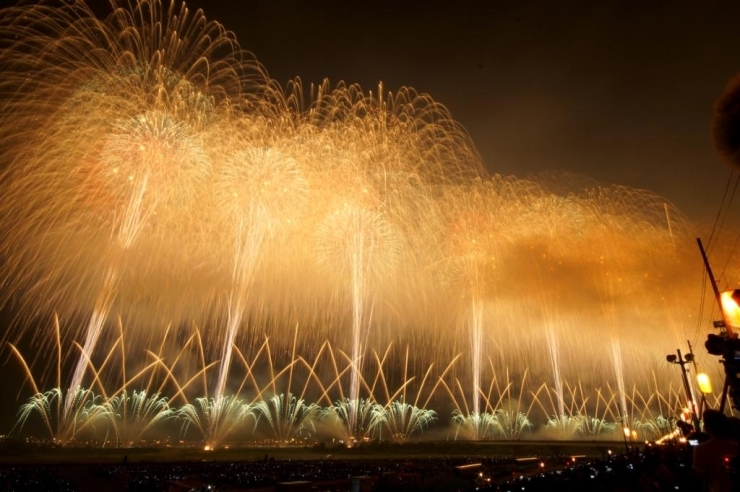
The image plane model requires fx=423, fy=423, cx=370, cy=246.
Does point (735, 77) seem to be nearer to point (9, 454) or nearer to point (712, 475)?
point (712, 475)

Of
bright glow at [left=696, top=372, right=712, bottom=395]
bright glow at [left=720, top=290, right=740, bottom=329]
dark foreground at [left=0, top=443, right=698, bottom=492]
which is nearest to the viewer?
bright glow at [left=720, top=290, right=740, bottom=329]

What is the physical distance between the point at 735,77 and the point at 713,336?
12.7 feet

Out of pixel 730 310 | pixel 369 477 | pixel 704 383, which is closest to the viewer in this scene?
pixel 730 310

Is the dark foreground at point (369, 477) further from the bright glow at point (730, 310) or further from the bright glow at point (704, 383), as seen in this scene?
the bright glow at point (730, 310)

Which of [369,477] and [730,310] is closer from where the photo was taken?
[730,310]

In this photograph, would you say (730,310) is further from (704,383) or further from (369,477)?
(369,477)

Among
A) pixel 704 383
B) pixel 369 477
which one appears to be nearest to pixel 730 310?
pixel 704 383

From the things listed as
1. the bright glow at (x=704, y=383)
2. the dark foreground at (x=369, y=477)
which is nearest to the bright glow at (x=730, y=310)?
the dark foreground at (x=369, y=477)

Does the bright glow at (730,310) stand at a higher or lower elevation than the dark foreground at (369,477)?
higher

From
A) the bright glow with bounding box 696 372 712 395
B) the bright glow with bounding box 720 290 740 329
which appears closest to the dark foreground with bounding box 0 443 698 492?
the bright glow with bounding box 696 372 712 395

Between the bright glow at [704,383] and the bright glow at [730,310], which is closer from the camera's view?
the bright glow at [730,310]

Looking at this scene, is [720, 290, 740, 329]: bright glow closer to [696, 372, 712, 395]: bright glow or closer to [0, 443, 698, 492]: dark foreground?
[0, 443, 698, 492]: dark foreground

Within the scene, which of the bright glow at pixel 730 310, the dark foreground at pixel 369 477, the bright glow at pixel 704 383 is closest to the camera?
the bright glow at pixel 730 310

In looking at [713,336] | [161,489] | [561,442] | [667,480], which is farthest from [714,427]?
[561,442]
